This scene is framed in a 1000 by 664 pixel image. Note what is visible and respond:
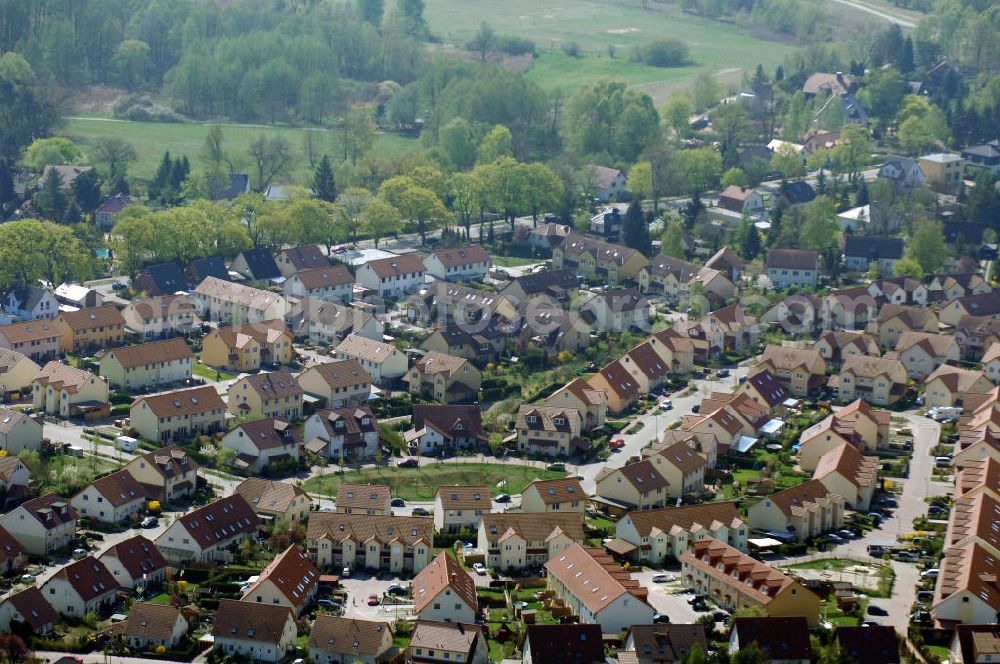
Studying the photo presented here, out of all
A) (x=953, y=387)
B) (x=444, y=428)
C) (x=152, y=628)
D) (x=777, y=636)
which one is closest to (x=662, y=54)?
(x=953, y=387)

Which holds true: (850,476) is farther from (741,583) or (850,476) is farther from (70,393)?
(70,393)

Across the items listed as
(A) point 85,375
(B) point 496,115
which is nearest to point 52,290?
(A) point 85,375

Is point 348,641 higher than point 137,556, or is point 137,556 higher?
point 348,641

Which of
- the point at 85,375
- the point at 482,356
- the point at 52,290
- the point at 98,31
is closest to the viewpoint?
the point at 85,375

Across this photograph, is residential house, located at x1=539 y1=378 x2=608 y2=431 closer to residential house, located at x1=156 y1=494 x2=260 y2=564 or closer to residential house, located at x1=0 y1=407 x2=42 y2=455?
residential house, located at x1=156 y1=494 x2=260 y2=564

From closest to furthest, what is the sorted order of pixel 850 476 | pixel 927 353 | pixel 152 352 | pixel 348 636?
pixel 348 636
pixel 850 476
pixel 152 352
pixel 927 353

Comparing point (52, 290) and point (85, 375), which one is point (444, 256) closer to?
point (52, 290)
